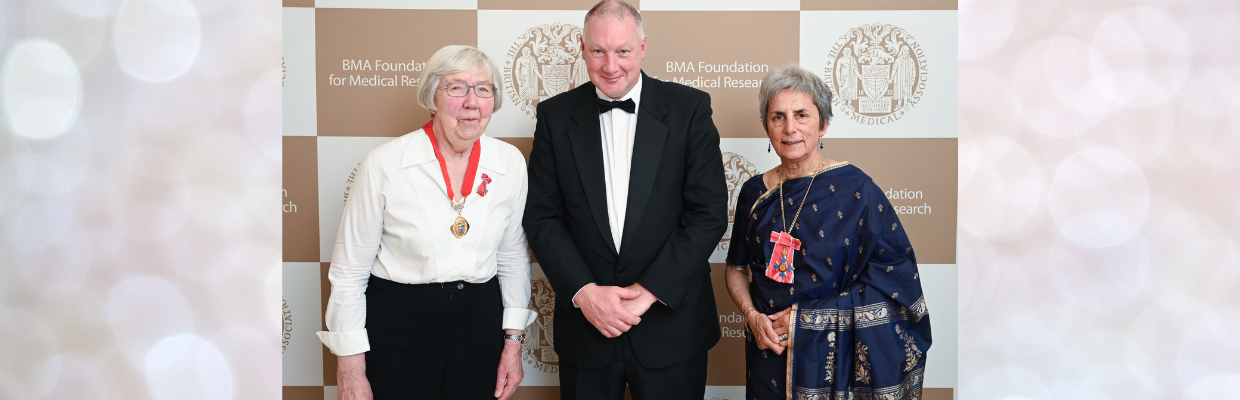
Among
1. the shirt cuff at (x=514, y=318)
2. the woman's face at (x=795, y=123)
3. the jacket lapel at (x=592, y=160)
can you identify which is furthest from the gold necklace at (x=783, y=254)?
the shirt cuff at (x=514, y=318)

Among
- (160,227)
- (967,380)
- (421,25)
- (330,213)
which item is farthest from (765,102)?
(160,227)

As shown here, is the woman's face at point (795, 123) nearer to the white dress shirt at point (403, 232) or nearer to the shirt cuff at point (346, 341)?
the white dress shirt at point (403, 232)

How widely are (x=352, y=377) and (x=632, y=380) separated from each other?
765 millimetres

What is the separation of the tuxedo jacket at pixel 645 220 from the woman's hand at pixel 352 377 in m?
0.56

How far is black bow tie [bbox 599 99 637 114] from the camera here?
1.64 m

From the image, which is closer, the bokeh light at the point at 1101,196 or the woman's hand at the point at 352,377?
the woman's hand at the point at 352,377

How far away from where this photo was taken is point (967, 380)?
90.2 inches

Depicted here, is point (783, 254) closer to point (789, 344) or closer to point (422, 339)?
point (789, 344)

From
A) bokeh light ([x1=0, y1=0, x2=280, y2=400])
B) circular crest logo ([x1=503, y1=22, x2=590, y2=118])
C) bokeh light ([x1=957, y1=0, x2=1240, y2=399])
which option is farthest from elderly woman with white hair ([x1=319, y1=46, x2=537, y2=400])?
bokeh light ([x1=957, y1=0, x2=1240, y2=399])

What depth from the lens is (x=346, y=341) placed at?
1.52 m

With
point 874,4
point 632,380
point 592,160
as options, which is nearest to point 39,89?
point 592,160

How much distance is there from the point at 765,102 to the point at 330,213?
170 centimetres

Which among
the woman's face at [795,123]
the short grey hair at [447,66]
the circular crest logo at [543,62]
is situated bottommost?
the woman's face at [795,123]

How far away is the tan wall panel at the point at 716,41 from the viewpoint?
7.32ft
